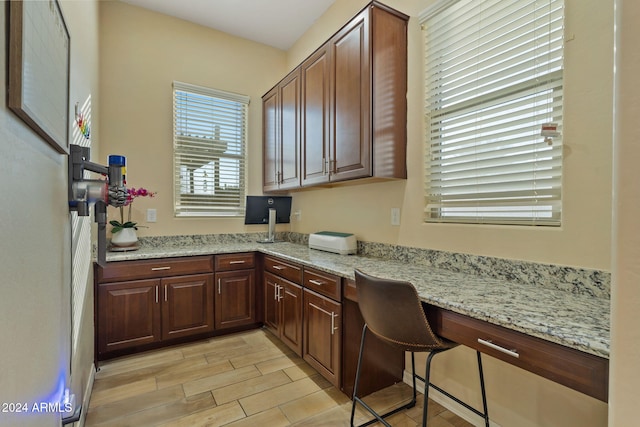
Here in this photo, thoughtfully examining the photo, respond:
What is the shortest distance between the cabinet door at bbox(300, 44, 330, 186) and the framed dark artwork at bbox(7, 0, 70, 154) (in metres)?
1.69

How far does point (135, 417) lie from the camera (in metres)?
1.83

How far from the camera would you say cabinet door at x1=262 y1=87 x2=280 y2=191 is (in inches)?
132

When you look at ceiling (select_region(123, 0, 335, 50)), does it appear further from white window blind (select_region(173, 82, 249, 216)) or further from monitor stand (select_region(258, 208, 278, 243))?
monitor stand (select_region(258, 208, 278, 243))

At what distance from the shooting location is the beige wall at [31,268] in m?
0.57

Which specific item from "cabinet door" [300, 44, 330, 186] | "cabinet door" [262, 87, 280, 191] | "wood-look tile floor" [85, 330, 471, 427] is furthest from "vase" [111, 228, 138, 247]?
"cabinet door" [300, 44, 330, 186]

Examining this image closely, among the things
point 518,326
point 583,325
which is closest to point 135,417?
point 518,326

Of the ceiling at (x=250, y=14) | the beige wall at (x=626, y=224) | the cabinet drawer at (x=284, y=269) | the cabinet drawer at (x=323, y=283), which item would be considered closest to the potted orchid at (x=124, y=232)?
the cabinet drawer at (x=284, y=269)

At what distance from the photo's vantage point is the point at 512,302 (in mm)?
1259

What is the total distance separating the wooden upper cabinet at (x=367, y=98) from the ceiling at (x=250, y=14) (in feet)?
2.87

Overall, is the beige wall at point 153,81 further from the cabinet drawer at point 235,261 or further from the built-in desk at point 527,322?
the built-in desk at point 527,322

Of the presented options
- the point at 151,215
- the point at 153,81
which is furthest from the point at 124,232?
the point at 153,81

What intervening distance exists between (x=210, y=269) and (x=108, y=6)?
259 cm

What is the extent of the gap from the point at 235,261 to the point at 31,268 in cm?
225

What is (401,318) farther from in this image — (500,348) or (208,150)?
(208,150)
